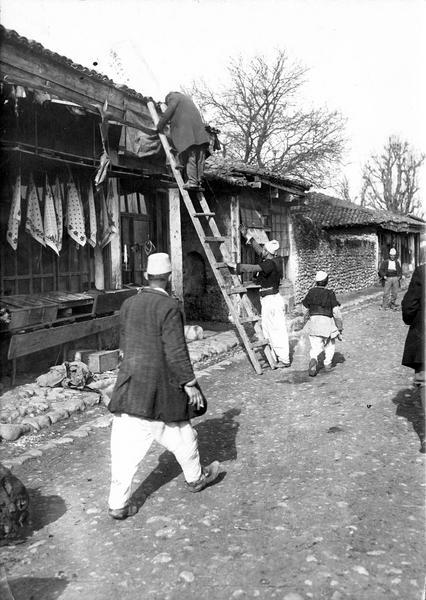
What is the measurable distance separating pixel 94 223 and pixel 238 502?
5.96 m

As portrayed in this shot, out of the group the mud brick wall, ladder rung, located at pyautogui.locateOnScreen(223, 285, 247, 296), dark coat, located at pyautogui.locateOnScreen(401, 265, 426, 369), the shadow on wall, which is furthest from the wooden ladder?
the mud brick wall

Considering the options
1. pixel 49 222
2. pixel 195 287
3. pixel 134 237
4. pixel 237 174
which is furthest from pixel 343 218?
pixel 49 222

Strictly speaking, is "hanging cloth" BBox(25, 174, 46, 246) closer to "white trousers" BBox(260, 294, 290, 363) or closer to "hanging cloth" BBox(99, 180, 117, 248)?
"hanging cloth" BBox(99, 180, 117, 248)

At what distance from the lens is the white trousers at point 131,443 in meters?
3.70

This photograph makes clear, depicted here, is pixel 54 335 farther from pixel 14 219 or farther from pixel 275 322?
pixel 275 322

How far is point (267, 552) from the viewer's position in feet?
10.5

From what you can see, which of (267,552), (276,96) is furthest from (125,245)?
(276,96)

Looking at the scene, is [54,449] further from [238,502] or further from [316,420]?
[316,420]

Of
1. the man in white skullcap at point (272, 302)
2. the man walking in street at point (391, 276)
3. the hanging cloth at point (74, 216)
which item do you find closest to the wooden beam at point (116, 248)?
the hanging cloth at point (74, 216)

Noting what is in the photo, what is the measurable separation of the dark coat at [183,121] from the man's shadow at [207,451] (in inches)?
170

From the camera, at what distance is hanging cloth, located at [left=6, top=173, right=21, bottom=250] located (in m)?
7.30

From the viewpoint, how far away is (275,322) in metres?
8.59

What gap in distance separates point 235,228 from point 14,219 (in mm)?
7520

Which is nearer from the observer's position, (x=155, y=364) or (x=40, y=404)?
(x=155, y=364)
